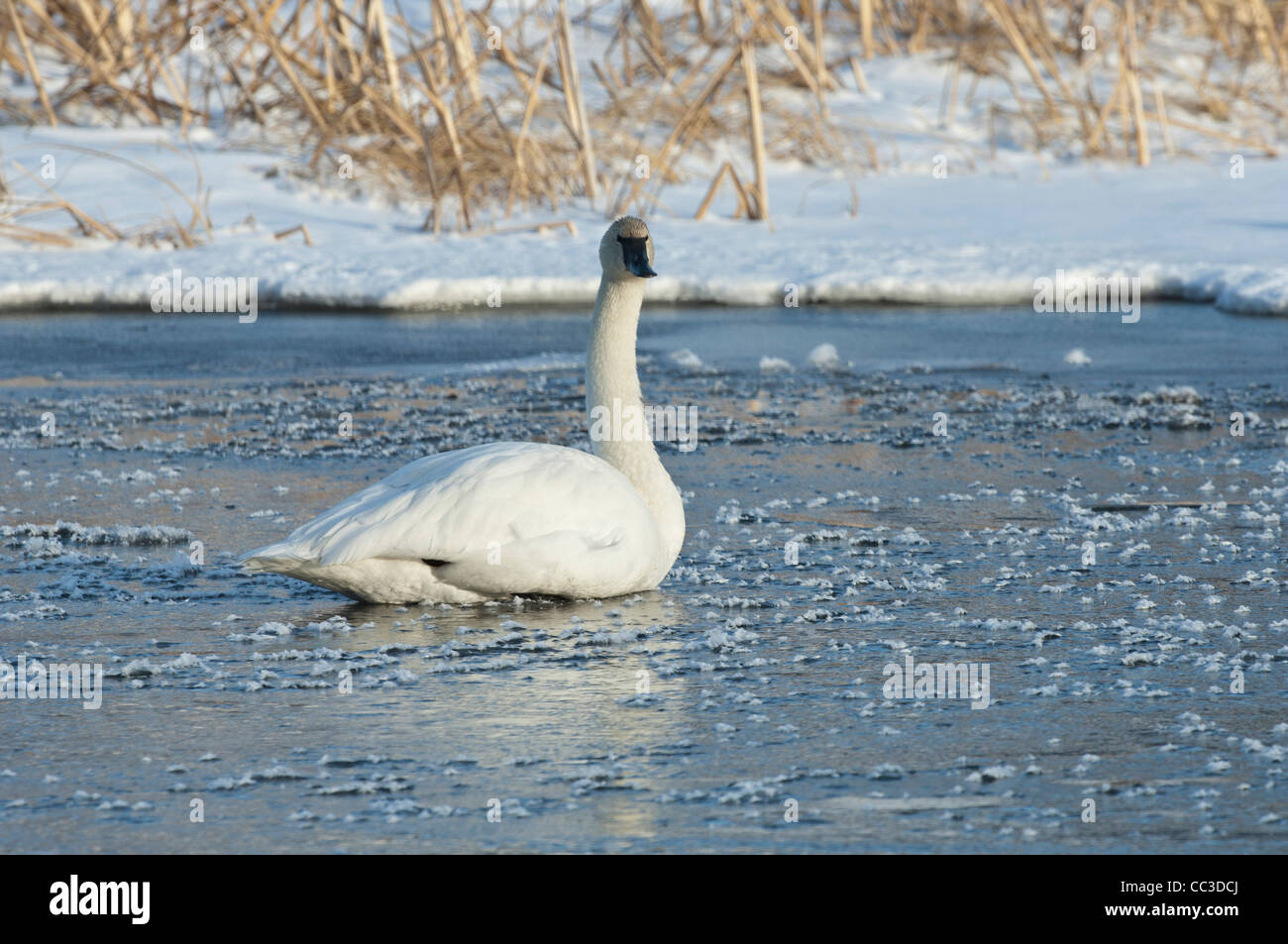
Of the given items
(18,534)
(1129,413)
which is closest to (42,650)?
(18,534)

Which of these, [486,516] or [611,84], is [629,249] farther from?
[611,84]

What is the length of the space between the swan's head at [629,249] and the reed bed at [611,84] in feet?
26.6

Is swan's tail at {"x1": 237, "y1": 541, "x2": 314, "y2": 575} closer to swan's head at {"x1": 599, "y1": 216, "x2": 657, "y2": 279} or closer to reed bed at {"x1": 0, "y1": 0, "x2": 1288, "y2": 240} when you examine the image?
swan's head at {"x1": 599, "y1": 216, "x2": 657, "y2": 279}

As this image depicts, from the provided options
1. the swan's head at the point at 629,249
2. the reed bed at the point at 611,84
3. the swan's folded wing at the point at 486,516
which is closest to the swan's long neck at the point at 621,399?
the swan's head at the point at 629,249

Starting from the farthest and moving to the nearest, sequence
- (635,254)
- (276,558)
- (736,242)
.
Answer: (736,242) → (635,254) → (276,558)

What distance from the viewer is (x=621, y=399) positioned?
5.23 metres

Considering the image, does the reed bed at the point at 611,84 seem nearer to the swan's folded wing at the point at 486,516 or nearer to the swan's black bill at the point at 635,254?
the swan's black bill at the point at 635,254

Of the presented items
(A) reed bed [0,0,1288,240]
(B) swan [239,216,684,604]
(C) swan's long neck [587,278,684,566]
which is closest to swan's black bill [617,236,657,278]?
(C) swan's long neck [587,278,684,566]

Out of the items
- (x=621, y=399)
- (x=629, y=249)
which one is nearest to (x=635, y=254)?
(x=629, y=249)

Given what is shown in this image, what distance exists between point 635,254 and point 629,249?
0.02m

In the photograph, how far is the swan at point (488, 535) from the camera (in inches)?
178

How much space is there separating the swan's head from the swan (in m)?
0.62

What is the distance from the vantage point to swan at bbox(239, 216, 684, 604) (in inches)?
178
